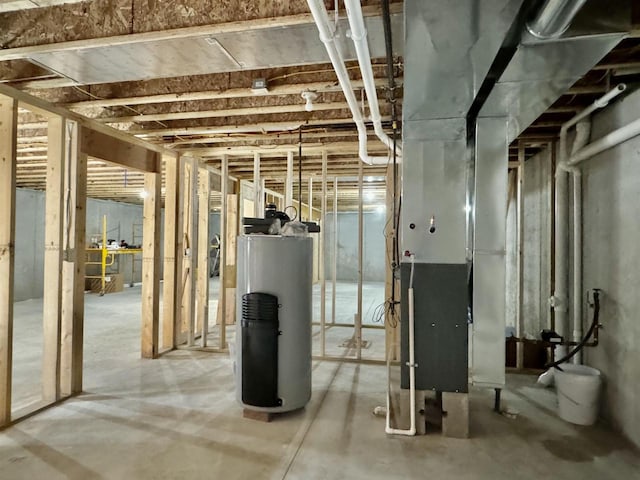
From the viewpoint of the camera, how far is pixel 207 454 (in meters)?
2.14

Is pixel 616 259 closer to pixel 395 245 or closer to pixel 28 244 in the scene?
pixel 395 245

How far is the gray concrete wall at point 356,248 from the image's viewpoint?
11.5m

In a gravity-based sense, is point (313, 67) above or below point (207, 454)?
above

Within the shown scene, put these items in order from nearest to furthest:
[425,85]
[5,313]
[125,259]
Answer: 1. [425,85]
2. [5,313]
3. [125,259]

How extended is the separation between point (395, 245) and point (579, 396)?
169 centimetres

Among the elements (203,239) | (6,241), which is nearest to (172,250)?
(203,239)

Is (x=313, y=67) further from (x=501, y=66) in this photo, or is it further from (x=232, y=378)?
(x=232, y=378)

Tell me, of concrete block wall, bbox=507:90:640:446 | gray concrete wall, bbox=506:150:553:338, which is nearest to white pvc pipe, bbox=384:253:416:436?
concrete block wall, bbox=507:90:640:446

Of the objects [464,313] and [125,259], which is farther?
[125,259]

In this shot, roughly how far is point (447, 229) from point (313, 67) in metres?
1.47

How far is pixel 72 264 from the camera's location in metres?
3.00

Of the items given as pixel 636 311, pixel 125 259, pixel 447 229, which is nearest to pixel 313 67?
pixel 447 229

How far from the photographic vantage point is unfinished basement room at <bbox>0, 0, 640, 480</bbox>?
1899mm

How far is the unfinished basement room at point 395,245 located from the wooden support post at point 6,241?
13 mm
